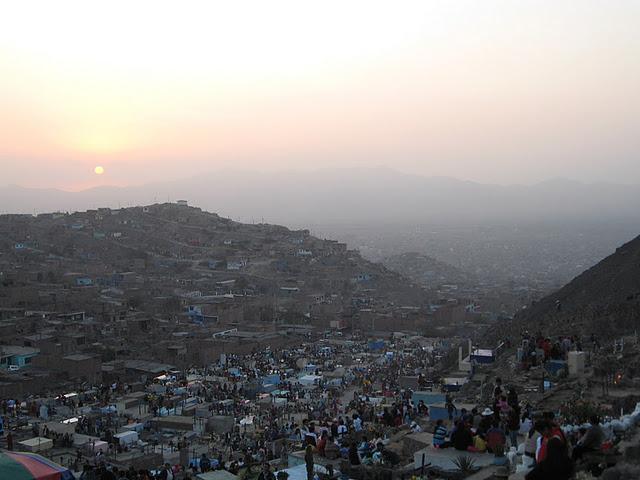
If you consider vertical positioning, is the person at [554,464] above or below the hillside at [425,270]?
above

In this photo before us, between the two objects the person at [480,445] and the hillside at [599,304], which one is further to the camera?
the hillside at [599,304]

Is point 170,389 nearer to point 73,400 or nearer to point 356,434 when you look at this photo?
point 73,400

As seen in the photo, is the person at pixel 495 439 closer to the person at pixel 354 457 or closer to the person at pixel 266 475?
the person at pixel 354 457

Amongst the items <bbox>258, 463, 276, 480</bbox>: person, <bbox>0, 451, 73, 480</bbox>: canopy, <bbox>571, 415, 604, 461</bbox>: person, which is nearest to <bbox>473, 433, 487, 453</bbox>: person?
<bbox>571, 415, 604, 461</bbox>: person

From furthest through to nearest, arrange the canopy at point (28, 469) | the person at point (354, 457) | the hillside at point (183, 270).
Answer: the hillside at point (183, 270) → the person at point (354, 457) → the canopy at point (28, 469)

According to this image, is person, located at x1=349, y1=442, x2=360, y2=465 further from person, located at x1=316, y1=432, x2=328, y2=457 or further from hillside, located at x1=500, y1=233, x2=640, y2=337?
hillside, located at x1=500, y1=233, x2=640, y2=337

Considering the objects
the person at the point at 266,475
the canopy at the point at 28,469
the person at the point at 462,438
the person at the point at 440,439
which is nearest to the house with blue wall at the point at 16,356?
the canopy at the point at 28,469
